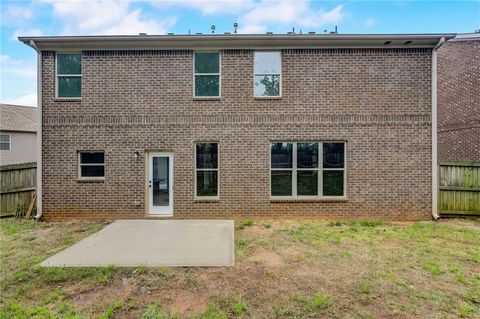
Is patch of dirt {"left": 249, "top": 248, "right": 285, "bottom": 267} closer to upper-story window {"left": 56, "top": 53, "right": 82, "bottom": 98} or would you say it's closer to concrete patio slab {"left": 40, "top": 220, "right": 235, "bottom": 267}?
concrete patio slab {"left": 40, "top": 220, "right": 235, "bottom": 267}

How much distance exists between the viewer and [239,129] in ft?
29.5

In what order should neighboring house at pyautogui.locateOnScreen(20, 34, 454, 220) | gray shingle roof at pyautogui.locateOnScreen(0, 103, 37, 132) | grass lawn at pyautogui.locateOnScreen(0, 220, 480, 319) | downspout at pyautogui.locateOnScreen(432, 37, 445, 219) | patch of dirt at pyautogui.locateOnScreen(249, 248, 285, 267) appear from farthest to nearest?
gray shingle roof at pyautogui.locateOnScreen(0, 103, 37, 132) → neighboring house at pyautogui.locateOnScreen(20, 34, 454, 220) → downspout at pyautogui.locateOnScreen(432, 37, 445, 219) → patch of dirt at pyautogui.locateOnScreen(249, 248, 285, 267) → grass lawn at pyautogui.locateOnScreen(0, 220, 480, 319)

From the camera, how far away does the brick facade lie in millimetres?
8938

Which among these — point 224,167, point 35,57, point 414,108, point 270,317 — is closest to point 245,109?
point 224,167

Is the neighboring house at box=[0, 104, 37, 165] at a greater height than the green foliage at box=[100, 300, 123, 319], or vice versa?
the neighboring house at box=[0, 104, 37, 165]

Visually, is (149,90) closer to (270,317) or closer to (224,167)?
(224,167)

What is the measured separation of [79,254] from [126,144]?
13.2 ft

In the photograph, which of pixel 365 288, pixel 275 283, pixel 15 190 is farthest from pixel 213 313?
pixel 15 190

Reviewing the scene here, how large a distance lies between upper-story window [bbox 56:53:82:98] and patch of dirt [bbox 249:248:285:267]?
7719 mm

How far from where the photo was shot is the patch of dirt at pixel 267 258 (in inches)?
213

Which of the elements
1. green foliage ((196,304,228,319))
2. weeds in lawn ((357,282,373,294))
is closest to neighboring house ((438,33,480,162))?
weeds in lawn ((357,282,373,294))

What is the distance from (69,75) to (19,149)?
14477mm

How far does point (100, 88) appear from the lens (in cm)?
899

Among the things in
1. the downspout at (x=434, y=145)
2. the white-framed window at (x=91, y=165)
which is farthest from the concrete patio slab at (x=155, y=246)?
the downspout at (x=434, y=145)
